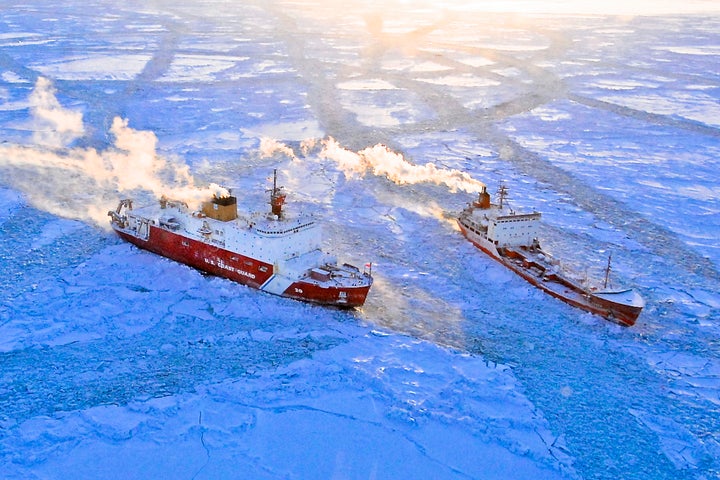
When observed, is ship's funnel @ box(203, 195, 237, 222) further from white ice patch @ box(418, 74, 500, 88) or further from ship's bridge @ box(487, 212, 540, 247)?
white ice patch @ box(418, 74, 500, 88)

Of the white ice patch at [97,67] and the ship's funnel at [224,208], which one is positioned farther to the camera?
the white ice patch at [97,67]

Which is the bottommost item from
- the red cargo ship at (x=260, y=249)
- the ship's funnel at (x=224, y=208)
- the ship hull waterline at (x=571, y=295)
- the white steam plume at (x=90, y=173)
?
the white steam plume at (x=90, y=173)

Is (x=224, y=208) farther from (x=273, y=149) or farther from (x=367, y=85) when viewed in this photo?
(x=367, y=85)

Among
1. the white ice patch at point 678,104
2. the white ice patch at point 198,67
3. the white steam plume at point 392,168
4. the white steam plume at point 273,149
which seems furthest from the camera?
the white ice patch at point 198,67

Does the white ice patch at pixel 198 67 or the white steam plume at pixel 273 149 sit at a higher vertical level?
the white ice patch at pixel 198 67

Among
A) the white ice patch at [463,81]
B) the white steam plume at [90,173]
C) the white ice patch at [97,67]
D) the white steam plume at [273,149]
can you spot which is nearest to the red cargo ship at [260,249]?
the white steam plume at [90,173]

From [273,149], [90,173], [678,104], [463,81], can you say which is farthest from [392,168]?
[678,104]

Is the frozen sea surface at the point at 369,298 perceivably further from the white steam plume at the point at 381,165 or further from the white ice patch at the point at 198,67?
the white ice patch at the point at 198,67

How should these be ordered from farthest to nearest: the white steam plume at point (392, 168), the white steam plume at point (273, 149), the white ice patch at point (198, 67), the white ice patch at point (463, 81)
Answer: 1. the white ice patch at point (463, 81)
2. the white ice patch at point (198, 67)
3. the white steam plume at point (273, 149)
4. the white steam plume at point (392, 168)
